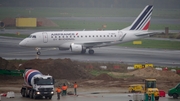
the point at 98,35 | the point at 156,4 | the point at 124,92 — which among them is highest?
the point at 156,4

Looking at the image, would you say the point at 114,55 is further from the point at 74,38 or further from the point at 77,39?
the point at 74,38

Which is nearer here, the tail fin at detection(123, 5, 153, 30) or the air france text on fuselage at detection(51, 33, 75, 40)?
the air france text on fuselage at detection(51, 33, 75, 40)

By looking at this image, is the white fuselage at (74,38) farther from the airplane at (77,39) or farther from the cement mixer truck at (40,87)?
the cement mixer truck at (40,87)

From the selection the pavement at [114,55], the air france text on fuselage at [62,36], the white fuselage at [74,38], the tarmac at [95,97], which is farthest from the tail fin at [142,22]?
the tarmac at [95,97]

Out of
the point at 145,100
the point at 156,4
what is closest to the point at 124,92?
the point at 145,100

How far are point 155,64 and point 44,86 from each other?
92.4 ft

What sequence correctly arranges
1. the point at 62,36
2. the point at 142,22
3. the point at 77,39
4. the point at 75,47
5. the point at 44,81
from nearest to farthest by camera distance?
the point at 44,81, the point at 75,47, the point at 62,36, the point at 77,39, the point at 142,22

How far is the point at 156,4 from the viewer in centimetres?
16825

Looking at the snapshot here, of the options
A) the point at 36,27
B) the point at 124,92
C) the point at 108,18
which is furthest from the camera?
the point at 108,18

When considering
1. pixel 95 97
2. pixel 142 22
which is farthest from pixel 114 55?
pixel 95 97

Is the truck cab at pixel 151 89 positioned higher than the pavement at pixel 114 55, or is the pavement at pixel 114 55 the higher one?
the pavement at pixel 114 55

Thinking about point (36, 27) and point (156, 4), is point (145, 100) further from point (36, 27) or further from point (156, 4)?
point (156, 4)

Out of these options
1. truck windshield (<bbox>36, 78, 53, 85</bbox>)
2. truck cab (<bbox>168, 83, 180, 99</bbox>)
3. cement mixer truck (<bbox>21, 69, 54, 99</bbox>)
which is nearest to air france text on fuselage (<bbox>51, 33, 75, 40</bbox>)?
cement mixer truck (<bbox>21, 69, 54, 99</bbox>)

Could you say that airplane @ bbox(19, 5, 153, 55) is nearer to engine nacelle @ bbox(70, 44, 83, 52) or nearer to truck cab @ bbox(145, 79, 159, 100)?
engine nacelle @ bbox(70, 44, 83, 52)
